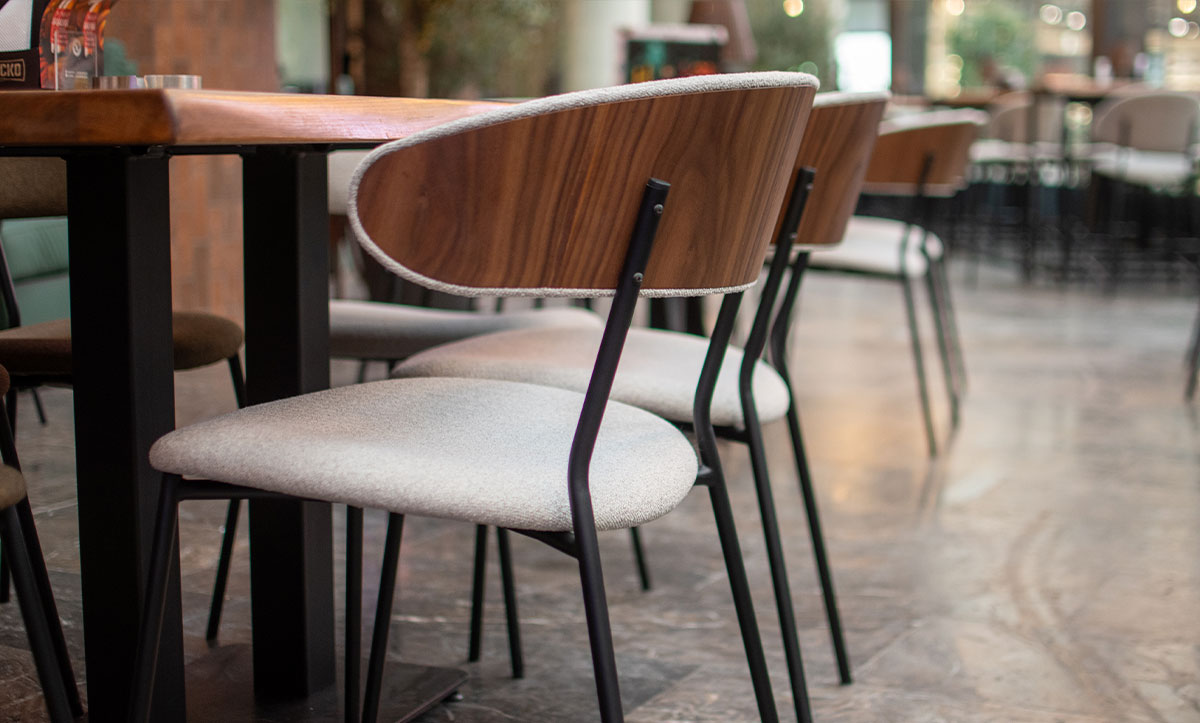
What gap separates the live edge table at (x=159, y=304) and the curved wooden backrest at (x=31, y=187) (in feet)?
1.75

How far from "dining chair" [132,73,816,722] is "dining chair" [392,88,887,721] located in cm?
29

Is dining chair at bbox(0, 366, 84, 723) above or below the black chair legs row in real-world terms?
above

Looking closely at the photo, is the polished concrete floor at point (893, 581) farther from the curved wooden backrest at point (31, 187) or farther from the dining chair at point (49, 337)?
the curved wooden backrest at point (31, 187)

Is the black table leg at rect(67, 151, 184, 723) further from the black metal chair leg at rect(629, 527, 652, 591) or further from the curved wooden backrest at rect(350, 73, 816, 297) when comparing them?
the black metal chair leg at rect(629, 527, 652, 591)

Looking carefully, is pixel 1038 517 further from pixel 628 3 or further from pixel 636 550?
pixel 628 3

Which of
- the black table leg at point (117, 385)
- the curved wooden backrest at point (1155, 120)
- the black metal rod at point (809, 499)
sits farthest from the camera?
the curved wooden backrest at point (1155, 120)

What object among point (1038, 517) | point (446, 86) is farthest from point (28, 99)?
point (446, 86)

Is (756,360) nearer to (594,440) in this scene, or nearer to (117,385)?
(594,440)

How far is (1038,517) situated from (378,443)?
1858 mm

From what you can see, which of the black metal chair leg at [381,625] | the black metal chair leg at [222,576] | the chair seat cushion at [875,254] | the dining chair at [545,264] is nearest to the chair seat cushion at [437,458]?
the dining chair at [545,264]

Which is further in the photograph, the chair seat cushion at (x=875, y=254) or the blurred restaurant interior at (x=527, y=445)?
the chair seat cushion at (x=875, y=254)

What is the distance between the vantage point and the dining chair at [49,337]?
4.97ft

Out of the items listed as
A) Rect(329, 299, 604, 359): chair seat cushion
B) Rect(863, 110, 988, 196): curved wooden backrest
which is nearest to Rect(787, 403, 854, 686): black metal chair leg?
Rect(329, 299, 604, 359): chair seat cushion

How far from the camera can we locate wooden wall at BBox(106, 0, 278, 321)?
12.8 feet
